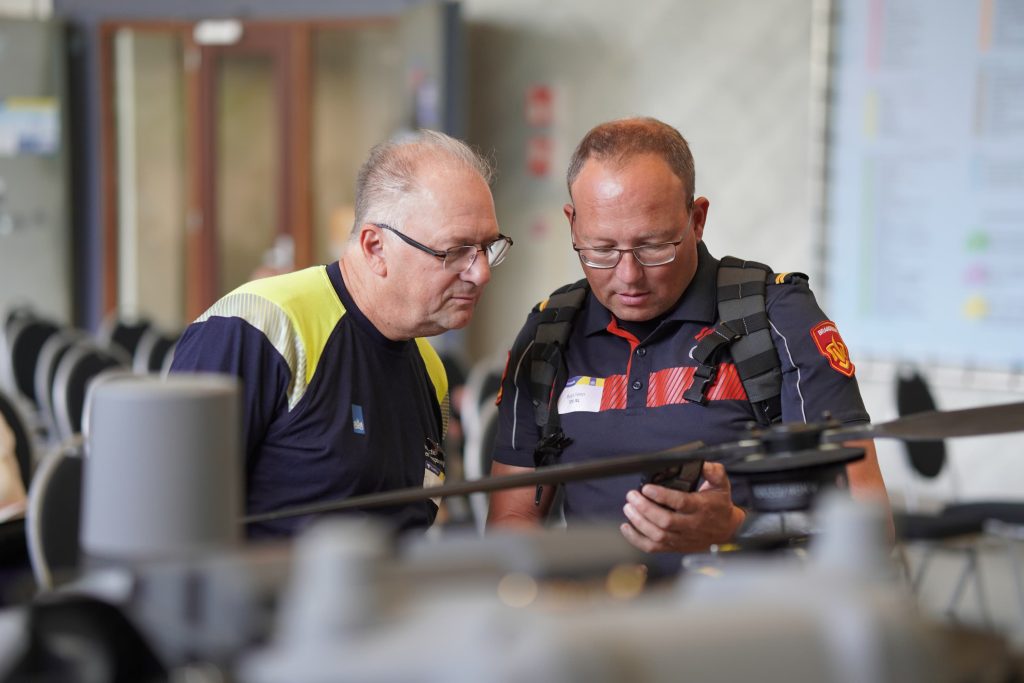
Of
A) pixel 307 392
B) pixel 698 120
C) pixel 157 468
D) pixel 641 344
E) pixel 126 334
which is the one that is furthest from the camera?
pixel 126 334

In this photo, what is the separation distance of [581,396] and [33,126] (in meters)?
8.25

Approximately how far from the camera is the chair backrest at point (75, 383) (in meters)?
4.91

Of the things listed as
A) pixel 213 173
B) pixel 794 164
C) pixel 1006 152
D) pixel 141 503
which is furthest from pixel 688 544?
pixel 213 173

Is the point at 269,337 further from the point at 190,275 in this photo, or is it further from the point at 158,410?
the point at 190,275

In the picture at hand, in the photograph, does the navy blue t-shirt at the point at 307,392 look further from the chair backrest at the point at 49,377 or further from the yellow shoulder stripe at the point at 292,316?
the chair backrest at the point at 49,377

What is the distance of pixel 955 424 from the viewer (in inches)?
41.0

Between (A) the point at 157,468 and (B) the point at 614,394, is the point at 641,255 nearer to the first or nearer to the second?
(B) the point at 614,394

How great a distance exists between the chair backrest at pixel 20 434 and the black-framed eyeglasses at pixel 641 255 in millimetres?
2406

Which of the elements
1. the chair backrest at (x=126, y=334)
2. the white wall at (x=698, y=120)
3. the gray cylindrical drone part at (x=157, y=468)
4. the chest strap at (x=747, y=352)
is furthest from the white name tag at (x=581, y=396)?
the chair backrest at (x=126, y=334)

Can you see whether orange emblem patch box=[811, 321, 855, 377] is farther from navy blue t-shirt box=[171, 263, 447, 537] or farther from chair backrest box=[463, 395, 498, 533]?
chair backrest box=[463, 395, 498, 533]

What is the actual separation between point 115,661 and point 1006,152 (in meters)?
5.97

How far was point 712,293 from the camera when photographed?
1984 millimetres

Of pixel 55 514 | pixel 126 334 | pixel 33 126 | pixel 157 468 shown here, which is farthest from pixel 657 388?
pixel 33 126

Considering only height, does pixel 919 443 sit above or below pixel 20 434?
below
